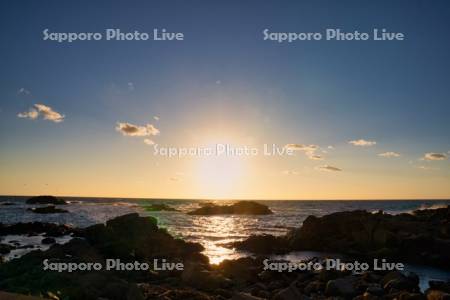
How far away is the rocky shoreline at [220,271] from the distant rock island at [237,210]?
66.4m

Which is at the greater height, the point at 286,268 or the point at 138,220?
the point at 138,220

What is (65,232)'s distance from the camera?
153 ft

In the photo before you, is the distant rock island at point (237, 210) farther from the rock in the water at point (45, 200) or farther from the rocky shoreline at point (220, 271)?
the rocky shoreline at point (220, 271)

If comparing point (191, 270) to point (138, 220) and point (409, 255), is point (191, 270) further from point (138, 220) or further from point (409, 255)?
point (409, 255)

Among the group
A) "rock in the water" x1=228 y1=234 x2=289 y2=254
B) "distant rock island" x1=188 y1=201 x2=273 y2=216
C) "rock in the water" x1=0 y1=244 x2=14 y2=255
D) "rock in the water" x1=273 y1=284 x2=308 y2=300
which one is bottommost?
"distant rock island" x1=188 y1=201 x2=273 y2=216

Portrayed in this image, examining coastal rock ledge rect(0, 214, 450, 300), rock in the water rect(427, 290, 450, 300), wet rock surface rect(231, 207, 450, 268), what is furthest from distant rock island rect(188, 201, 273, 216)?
rock in the water rect(427, 290, 450, 300)

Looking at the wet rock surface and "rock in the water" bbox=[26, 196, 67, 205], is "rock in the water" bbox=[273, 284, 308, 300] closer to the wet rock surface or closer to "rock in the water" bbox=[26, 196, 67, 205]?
the wet rock surface

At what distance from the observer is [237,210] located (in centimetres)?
11362

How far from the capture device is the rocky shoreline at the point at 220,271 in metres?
15.5

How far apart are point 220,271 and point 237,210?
91.6 meters

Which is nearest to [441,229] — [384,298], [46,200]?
[384,298]

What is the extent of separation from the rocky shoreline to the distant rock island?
218ft

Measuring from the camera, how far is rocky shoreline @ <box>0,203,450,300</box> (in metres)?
15.5

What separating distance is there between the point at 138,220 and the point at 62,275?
13.8 meters
